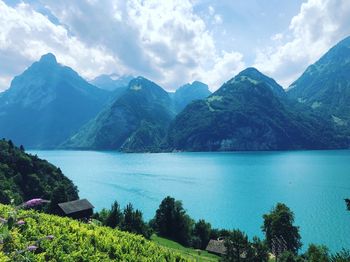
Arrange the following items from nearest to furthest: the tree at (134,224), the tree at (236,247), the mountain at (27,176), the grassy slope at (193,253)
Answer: the tree at (236,247), the grassy slope at (193,253), the tree at (134,224), the mountain at (27,176)

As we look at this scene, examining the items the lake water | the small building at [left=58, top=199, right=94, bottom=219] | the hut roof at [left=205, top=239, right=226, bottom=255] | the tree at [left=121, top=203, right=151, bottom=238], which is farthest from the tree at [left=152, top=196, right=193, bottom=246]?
the lake water

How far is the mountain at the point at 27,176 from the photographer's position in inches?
4058

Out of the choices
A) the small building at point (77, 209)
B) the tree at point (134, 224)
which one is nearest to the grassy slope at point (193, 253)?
the tree at point (134, 224)

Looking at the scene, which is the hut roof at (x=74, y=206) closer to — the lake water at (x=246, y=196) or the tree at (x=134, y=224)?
the tree at (x=134, y=224)

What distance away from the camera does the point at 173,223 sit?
79875 millimetres

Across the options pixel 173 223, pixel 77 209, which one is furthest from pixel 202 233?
pixel 77 209

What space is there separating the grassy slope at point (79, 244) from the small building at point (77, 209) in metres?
53.0

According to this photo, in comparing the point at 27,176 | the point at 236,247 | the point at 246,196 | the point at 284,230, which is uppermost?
the point at 27,176

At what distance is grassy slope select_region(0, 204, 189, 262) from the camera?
16625 mm

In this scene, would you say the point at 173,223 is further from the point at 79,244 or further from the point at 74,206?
the point at 79,244

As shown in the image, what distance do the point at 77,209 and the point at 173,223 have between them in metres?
21.1

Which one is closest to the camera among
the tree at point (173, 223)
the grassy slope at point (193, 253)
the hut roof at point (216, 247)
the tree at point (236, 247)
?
the tree at point (236, 247)

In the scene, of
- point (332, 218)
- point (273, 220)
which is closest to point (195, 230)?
point (273, 220)

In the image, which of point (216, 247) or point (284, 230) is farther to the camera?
point (216, 247)
